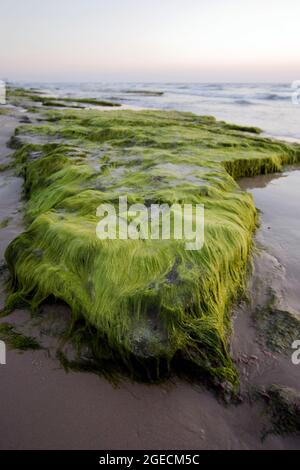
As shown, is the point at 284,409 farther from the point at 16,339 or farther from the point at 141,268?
the point at 16,339

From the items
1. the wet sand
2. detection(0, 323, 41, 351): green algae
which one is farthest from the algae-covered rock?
detection(0, 323, 41, 351): green algae

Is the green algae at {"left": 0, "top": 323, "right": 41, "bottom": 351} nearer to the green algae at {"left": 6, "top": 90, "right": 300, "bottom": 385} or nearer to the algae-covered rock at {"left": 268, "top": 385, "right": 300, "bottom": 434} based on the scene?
the green algae at {"left": 6, "top": 90, "right": 300, "bottom": 385}

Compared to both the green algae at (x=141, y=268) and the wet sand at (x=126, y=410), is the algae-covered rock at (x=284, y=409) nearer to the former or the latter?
the wet sand at (x=126, y=410)

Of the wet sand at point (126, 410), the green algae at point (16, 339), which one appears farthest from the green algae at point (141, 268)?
the green algae at point (16, 339)

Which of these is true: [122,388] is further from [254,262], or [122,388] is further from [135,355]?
[254,262]

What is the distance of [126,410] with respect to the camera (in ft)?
5.44

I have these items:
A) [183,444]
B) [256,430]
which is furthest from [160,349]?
[256,430]

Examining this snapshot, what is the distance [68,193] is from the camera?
13.3 ft

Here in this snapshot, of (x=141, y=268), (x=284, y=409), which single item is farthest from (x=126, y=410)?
(x=141, y=268)

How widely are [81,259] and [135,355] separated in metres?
0.90

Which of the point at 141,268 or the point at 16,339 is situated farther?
the point at 141,268

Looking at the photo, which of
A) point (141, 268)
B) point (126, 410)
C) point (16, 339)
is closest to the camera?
point (126, 410)

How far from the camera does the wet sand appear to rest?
153 cm

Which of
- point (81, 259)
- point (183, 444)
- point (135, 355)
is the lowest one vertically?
point (183, 444)
